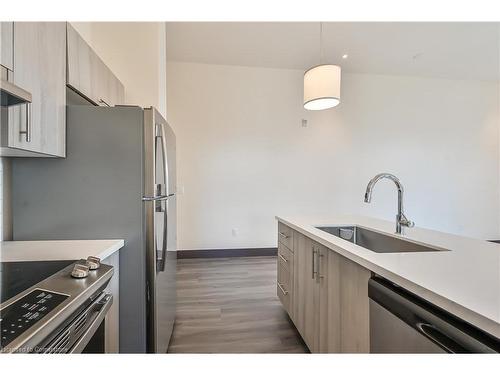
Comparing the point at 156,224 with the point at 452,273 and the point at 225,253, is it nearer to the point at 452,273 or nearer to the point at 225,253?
the point at 452,273

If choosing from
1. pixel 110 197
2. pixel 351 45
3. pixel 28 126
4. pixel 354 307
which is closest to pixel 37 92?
pixel 28 126

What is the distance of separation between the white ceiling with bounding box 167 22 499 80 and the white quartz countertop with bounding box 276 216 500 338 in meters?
2.88

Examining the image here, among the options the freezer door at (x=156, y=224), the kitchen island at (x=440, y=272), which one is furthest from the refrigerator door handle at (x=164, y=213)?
the kitchen island at (x=440, y=272)

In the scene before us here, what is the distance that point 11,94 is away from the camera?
858 millimetres

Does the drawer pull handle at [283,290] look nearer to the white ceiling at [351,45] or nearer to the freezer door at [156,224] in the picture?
the freezer door at [156,224]

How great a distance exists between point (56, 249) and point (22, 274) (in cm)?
34

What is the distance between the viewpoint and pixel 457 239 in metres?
1.46

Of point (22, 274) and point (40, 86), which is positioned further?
point (40, 86)

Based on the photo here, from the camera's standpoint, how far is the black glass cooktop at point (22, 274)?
2.75 ft

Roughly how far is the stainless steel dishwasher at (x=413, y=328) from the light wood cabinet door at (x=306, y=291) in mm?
611

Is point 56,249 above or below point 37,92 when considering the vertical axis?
below

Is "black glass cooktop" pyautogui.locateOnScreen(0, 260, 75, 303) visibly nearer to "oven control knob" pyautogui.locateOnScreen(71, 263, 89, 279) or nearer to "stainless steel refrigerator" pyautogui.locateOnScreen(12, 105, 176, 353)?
"oven control knob" pyautogui.locateOnScreen(71, 263, 89, 279)

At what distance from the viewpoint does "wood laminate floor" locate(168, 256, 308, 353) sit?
6.55 feet
